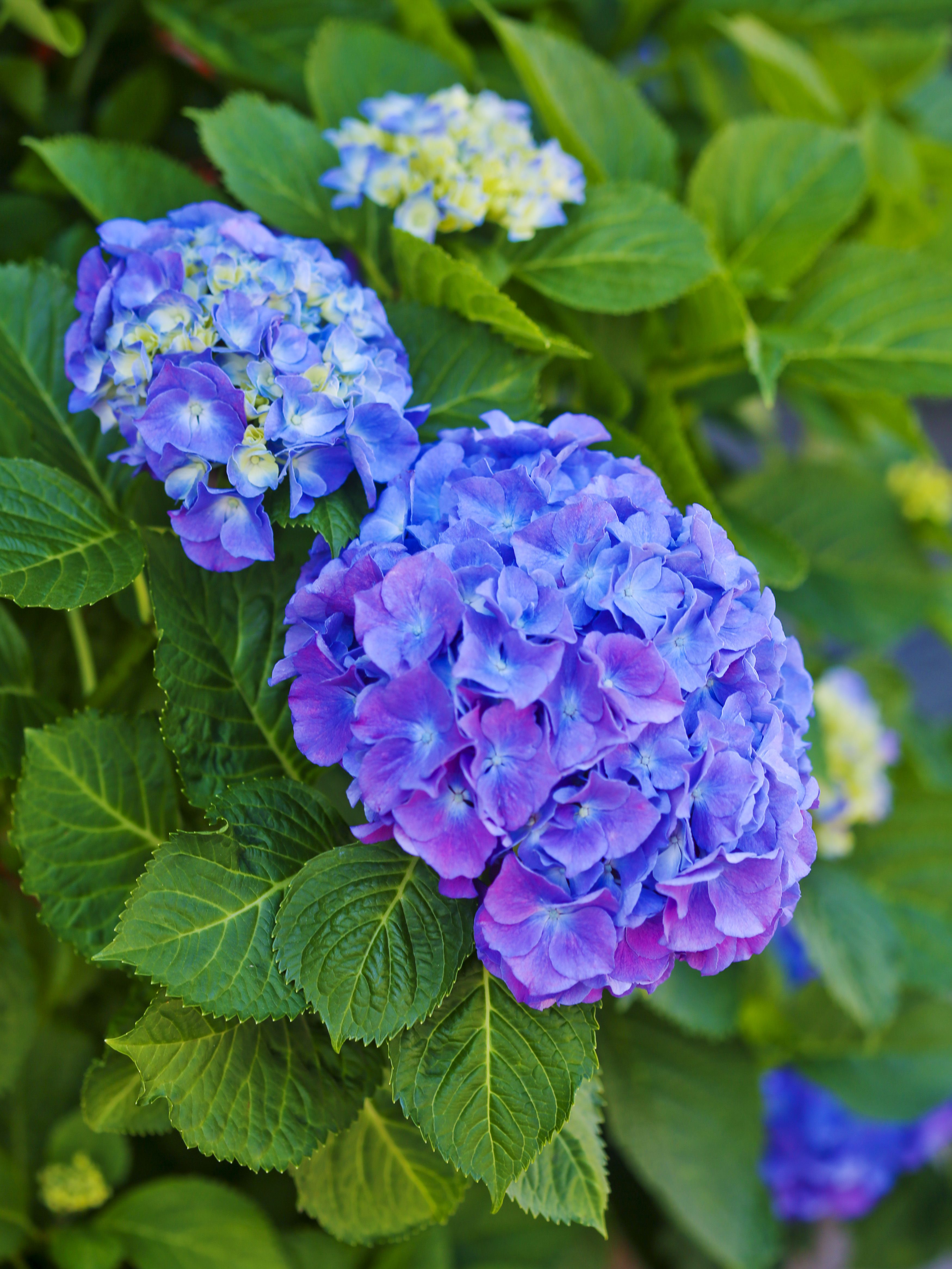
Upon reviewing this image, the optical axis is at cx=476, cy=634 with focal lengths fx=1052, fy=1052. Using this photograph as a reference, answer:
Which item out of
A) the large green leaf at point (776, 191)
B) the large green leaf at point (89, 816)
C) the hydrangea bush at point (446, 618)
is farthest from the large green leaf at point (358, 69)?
the large green leaf at point (89, 816)

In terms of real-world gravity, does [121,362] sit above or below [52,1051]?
above

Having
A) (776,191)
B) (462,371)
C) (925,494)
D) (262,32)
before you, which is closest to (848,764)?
(925,494)

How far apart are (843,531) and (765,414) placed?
40 centimetres

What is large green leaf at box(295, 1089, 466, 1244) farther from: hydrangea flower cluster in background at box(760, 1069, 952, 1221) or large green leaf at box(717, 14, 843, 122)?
large green leaf at box(717, 14, 843, 122)

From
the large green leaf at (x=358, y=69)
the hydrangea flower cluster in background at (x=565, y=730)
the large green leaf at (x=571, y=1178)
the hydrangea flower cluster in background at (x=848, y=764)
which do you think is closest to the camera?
the hydrangea flower cluster in background at (x=565, y=730)

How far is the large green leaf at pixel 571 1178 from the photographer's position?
55 cm

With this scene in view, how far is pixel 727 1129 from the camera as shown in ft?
3.28

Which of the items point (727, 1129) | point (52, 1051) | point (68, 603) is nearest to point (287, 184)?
point (68, 603)

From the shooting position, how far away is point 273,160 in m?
0.74

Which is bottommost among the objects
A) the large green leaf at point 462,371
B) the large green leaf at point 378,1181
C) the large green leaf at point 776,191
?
the large green leaf at point 378,1181

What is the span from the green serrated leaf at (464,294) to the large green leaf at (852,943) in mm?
622

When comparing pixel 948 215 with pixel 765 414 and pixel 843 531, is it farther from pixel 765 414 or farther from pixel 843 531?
pixel 765 414

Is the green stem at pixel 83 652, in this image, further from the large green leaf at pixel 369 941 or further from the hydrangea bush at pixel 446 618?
the large green leaf at pixel 369 941

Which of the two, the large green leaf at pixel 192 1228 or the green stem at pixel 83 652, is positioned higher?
the green stem at pixel 83 652
